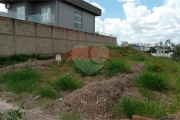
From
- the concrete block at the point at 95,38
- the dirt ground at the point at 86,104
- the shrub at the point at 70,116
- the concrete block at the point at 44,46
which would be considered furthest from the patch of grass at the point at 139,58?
the shrub at the point at 70,116

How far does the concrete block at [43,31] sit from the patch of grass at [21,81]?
6.73 m

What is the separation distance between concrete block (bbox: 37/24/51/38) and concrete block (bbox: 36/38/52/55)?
0.32 m

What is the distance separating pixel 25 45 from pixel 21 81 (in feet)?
20.7

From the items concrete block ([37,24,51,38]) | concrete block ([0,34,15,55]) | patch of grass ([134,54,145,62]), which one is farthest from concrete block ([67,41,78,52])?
patch of grass ([134,54,145,62])

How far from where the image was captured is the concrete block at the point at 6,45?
10130 mm

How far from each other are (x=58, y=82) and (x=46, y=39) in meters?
8.49

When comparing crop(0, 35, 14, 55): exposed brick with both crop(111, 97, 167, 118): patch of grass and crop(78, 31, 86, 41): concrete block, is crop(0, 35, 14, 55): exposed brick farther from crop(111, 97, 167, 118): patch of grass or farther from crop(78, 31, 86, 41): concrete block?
crop(111, 97, 167, 118): patch of grass

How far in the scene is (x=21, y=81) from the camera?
5.66 meters

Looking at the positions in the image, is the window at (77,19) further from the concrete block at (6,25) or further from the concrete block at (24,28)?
the concrete block at (6,25)

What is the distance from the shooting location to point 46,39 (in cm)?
1315

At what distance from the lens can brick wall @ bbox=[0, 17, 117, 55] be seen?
10.4 meters

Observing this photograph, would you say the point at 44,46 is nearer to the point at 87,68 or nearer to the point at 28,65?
the point at 28,65

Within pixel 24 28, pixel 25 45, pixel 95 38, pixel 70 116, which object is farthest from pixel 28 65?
pixel 95 38

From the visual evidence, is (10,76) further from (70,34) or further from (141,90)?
(70,34)
